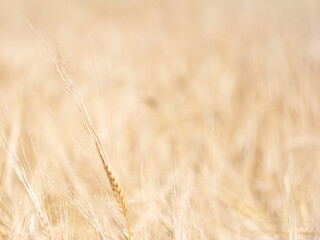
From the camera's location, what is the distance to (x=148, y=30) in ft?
5.49

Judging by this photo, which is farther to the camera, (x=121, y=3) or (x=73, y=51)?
(x=121, y=3)

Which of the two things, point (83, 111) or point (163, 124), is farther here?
point (163, 124)

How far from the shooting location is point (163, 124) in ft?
3.43

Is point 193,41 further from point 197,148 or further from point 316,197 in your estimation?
point 316,197

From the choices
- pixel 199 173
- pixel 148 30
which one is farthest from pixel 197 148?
pixel 148 30

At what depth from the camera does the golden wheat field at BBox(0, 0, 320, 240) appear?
501mm

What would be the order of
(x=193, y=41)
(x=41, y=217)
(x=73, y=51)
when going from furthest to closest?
1. (x=193, y=41)
2. (x=73, y=51)
3. (x=41, y=217)

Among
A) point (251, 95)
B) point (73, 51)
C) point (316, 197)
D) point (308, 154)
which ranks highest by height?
point (73, 51)

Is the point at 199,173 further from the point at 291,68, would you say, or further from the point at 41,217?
the point at 291,68

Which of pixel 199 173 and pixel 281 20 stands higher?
pixel 281 20

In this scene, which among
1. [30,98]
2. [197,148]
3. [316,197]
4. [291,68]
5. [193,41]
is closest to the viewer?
[316,197]

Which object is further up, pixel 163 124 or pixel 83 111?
pixel 163 124

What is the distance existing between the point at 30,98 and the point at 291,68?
0.99 metres

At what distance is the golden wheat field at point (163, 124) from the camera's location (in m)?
0.50
